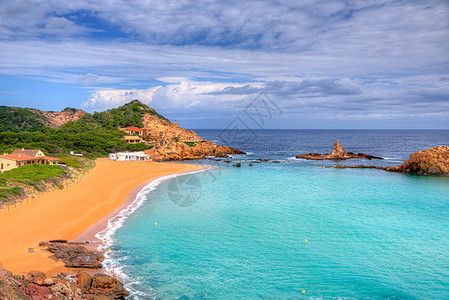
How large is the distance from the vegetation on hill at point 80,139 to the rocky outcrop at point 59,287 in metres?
50.3

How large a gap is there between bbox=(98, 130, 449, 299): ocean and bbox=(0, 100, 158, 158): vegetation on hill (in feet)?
127

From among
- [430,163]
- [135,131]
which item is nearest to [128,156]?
[135,131]

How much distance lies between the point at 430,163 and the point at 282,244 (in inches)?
1836

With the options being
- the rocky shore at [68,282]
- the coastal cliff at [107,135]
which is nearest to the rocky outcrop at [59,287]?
the rocky shore at [68,282]

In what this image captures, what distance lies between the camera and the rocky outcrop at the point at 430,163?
51.6 meters

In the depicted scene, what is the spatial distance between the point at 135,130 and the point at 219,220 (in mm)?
80209

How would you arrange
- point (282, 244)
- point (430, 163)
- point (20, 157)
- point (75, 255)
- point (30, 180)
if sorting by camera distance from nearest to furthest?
point (75, 255)
point (282, 244)
point (30, 180)
point (20, 157)
point (430, 163)

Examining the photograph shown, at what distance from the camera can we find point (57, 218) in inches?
939

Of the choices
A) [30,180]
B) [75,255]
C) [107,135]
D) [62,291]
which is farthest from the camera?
[107,135]

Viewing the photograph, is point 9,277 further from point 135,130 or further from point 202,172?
point 135,130

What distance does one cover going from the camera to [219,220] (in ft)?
83.9

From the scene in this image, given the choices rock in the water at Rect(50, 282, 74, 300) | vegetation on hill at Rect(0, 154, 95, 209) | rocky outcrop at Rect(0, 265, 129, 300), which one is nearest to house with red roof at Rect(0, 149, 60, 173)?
vegetation on hill at Rect(0, 154, 95, 209)

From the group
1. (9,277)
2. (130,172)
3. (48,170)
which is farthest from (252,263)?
(130,172)

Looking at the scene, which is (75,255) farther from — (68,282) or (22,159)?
(22,159)
